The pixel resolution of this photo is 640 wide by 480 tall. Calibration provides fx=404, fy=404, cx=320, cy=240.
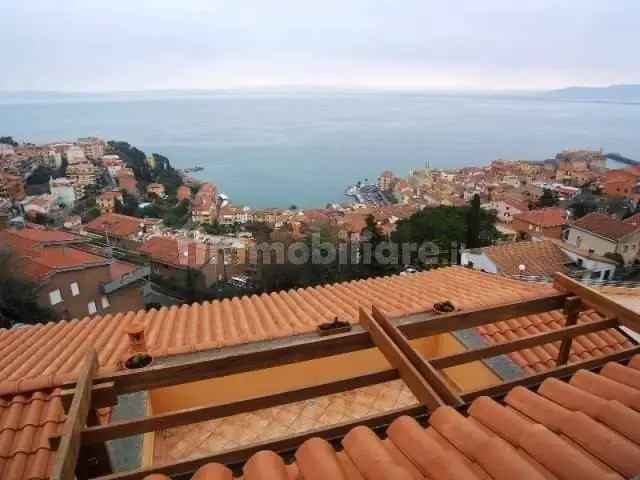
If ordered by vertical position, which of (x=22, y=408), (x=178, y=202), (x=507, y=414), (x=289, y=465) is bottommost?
(x=178, y=202)

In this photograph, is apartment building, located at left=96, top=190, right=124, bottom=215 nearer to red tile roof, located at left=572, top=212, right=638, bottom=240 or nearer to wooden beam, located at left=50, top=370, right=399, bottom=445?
red tile roof, located at left=572, top=212, right=638, bottom=240

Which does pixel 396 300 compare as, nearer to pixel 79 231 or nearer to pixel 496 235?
pixel 496 235

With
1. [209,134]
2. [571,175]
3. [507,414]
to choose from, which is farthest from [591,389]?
[209,134]

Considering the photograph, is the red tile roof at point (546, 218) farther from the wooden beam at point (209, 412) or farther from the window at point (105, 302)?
the wooden beam at point (209, 412)

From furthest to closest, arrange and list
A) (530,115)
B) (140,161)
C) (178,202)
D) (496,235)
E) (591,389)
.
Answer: (530,115), (140,161), (178,202), (496,235), (591,389)

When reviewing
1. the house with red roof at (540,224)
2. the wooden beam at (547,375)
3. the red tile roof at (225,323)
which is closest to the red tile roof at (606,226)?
the house with red roof at (540,224)

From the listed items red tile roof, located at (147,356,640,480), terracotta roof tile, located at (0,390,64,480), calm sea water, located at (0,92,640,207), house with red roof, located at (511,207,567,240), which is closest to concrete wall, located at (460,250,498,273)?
red tile roof, located at (147,356,640,480)

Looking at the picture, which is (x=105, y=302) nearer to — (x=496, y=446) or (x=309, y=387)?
(x=309, y=387)
